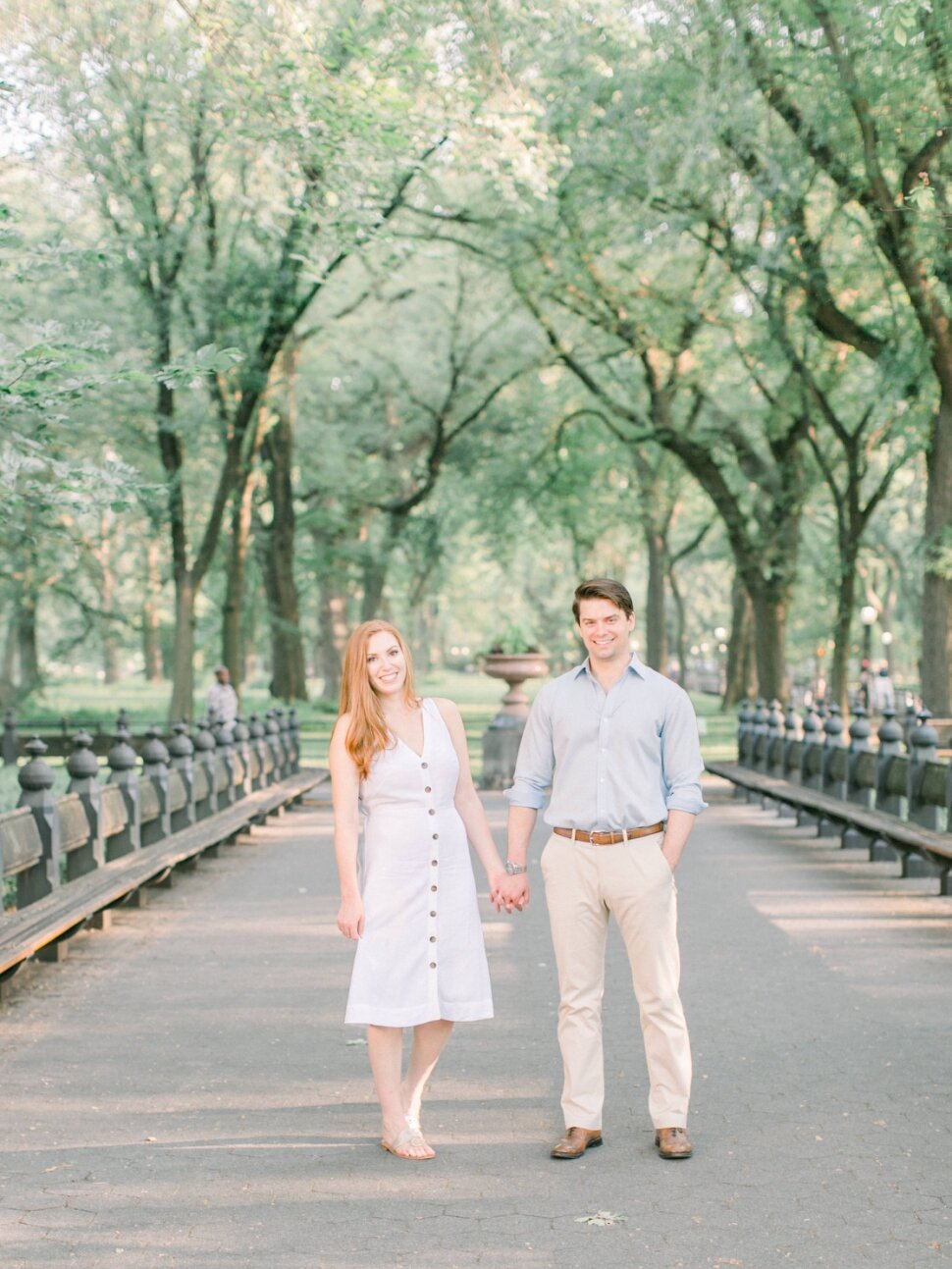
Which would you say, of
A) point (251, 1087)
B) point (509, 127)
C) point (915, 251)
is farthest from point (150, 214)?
point (251, 1087)

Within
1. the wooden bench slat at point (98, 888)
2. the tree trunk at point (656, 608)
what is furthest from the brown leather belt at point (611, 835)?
the tree trunk at point (656, 608)

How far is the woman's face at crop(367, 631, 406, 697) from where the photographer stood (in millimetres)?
6113

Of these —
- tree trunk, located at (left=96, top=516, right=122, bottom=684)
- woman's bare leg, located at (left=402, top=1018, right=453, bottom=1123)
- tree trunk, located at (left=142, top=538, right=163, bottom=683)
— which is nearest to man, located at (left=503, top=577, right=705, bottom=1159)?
woman's bare leg, located at (left=402, top=1018, right=453, bottom=1123)

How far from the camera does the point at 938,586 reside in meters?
23.2

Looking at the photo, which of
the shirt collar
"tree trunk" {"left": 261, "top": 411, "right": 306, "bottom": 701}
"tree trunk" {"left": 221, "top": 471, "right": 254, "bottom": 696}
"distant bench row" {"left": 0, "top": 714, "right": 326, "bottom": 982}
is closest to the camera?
the shirt collar

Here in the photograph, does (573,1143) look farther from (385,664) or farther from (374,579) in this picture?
(374,579)

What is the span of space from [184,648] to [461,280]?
17026mm

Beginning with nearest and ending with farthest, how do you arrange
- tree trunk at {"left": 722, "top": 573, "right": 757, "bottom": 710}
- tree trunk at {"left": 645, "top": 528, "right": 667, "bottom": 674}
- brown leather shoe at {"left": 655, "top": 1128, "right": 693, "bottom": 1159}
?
brown leather shoe at {"left": 655, "top": 1128, "right": 693, "bottom": 1159} < tree trunk at {"left": 645, "top": 528, "right": 667, "bottom": 674} < tree trunk at {"left": 722, "top": 573, "right": 757, "bottom": 710}

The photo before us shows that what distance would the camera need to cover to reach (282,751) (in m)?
23.6

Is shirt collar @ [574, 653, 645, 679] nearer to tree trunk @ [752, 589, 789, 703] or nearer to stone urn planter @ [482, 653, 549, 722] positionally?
stone urn planter @ [482, 653, 549, 722]

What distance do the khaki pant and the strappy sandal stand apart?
19.5 inches

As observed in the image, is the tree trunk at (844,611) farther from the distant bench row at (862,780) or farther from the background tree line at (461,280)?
the distant bench row at (862,780)

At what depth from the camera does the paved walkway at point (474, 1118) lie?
5.12 meters

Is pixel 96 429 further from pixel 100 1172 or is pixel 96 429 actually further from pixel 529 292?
pixel 100 1172
